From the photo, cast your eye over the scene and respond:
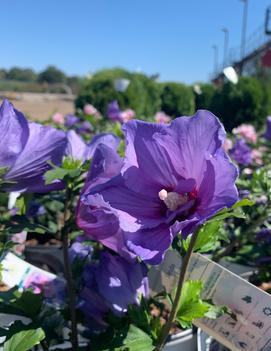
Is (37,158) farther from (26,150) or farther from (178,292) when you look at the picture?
(178,292)

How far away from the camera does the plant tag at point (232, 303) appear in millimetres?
851

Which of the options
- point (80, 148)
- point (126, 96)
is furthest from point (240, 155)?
point (126, 96)

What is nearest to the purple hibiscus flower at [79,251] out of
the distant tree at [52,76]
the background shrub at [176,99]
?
the background shrub at [176,99]

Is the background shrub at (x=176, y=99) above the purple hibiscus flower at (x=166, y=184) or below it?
below

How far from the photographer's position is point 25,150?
37.5 inches

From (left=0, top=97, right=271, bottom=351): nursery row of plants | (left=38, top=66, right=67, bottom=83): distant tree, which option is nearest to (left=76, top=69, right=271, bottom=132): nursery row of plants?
(left=0, top=97, right=271, bottom=351): nursery row of plants

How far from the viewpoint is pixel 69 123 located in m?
3.60

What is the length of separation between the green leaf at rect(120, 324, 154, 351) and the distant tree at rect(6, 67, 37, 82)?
6522 centimetres

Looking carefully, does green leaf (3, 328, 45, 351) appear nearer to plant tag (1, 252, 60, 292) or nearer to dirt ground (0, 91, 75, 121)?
plant tag (1, 252, 60, 292)

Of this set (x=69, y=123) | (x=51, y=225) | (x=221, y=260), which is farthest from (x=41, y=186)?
(x=69, y=123)

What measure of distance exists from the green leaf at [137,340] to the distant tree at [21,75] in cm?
6522

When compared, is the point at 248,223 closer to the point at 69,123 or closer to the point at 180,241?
the point at 180,241

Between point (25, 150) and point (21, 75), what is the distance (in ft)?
220

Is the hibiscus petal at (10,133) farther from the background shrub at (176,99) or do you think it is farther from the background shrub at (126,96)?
the background shrub at (176,99)
